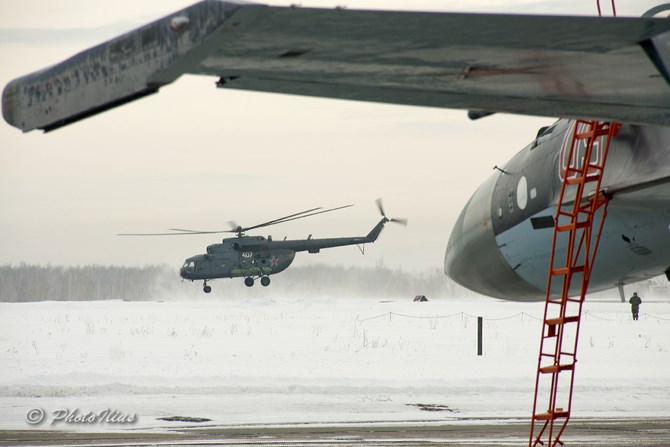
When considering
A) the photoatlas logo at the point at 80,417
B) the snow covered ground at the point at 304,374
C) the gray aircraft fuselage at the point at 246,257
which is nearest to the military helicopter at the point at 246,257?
the gray aircraft fuselage at the point at 246,257

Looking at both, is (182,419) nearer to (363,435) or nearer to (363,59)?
(363,435)

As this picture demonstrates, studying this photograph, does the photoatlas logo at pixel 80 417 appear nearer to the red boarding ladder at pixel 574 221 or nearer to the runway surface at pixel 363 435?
the runway surface at pixel 363 435

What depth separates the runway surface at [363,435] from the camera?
10.8 m

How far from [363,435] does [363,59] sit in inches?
326

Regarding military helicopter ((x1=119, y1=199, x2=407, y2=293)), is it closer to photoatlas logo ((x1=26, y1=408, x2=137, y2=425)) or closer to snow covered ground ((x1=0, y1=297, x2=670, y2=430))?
snow covered ground ((x1=0, y1=297, x2=670, y2=430))

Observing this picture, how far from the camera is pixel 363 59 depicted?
12.7 feet

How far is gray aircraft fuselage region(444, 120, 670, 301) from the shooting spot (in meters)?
7.88

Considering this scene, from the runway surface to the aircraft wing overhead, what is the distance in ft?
23.0

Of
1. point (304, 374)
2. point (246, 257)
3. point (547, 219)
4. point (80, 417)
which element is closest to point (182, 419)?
point (80, 417)

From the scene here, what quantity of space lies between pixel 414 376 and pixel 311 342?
8.36 metres

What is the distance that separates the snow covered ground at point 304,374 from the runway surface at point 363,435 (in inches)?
24.6

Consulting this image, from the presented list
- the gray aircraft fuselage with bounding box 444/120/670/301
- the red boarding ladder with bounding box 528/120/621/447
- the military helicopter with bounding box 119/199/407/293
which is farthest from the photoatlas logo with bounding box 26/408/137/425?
the military helicopter with bounding box 119/199/407/293

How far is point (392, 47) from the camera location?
3.71 m

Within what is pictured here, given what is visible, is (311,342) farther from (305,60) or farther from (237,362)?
(305,60)
